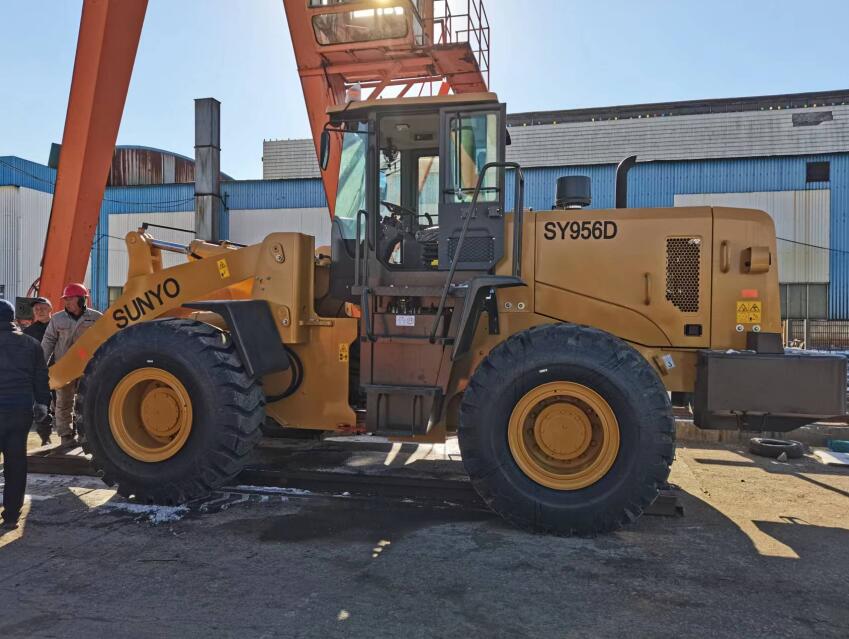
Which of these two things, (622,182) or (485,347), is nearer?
(485,347)

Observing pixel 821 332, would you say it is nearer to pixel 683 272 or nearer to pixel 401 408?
pixel 683 272

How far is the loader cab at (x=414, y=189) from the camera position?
4.68 metres

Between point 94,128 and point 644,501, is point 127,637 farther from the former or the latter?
point 94,128

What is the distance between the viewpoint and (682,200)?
22.1 meters

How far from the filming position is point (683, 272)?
464cm

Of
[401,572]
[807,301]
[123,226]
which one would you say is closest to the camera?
[401,572]

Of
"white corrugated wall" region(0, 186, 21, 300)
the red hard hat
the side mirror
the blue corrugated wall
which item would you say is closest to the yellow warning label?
the side mirror

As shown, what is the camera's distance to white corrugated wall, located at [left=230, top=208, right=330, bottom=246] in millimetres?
24844

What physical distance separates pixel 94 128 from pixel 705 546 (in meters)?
7.48

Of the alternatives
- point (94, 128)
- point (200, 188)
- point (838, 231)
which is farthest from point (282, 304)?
point (838, 231)

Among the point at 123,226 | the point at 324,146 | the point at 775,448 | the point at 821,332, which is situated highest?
the point at 123,226

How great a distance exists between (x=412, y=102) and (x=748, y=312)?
9.68ft

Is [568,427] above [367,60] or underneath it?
underneath

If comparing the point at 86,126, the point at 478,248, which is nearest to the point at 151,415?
the point at 478,248
